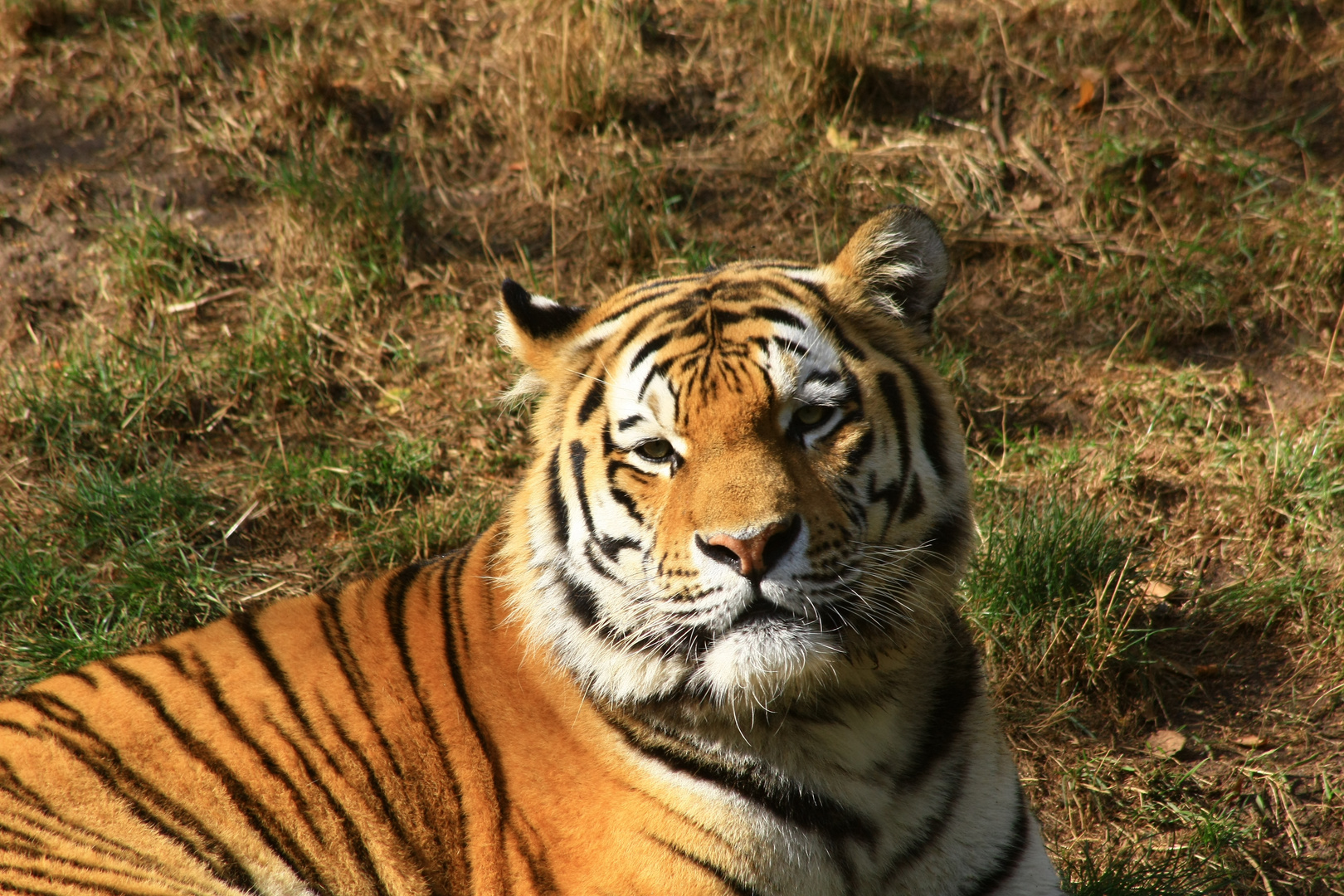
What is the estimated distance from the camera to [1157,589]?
3.53 m

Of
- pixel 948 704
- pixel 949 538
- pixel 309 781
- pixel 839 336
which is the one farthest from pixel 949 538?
pixel 309 781

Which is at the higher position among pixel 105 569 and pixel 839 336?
pixel 839 336

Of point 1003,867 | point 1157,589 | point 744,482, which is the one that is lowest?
point 1157,589

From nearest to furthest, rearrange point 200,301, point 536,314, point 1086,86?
point 536,314 → point 200,301 → point 1086,86

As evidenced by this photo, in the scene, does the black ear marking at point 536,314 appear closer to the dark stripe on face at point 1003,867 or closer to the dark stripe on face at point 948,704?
the dark stripe on face at point 948,704

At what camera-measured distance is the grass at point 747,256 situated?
10.9 feet

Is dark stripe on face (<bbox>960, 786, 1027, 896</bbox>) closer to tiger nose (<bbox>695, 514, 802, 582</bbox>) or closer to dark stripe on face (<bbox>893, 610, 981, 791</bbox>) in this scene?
dark stripe on face (<bbox>893, 610, 981, 791</bbox>)

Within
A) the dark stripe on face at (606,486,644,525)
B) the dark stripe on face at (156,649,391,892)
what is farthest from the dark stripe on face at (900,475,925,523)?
the dark stripe on face at (156,649,391,892)

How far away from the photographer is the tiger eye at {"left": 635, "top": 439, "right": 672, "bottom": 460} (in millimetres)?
2244

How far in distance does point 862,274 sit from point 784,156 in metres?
2.67

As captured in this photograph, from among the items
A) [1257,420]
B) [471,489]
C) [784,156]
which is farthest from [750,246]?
[1257,420]

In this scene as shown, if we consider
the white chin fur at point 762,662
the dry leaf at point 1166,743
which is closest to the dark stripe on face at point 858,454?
the white chin fur at point 762,662

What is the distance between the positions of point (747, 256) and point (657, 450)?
2623mm

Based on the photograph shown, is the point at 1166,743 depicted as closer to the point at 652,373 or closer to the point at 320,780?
the point at 652,373
